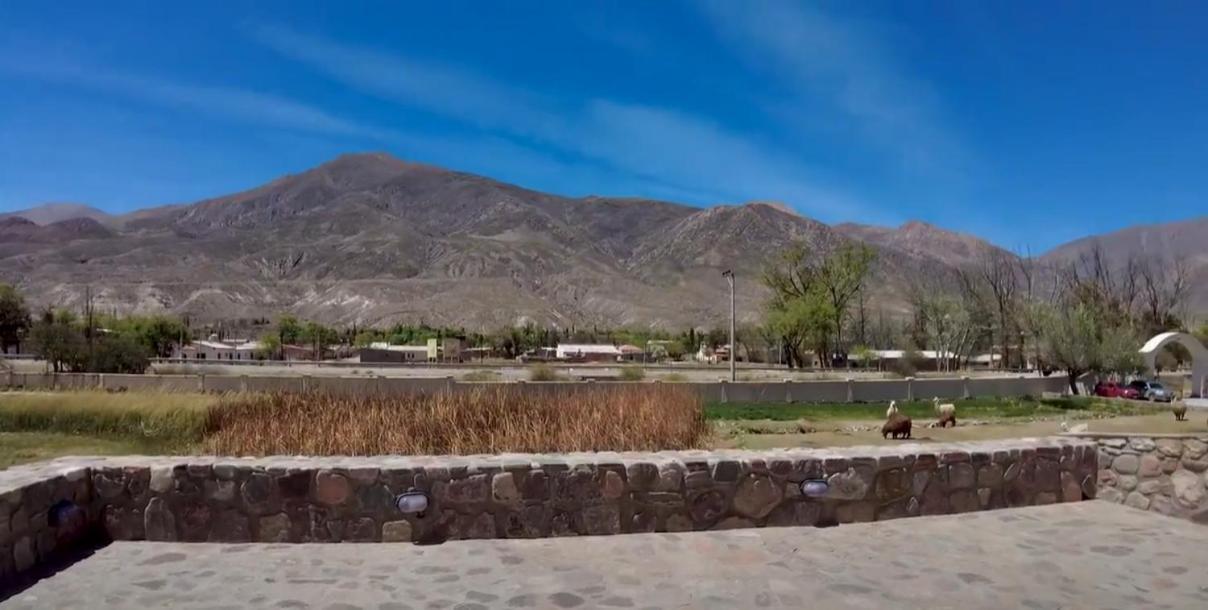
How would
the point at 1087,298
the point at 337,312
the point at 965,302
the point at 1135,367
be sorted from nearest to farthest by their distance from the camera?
the point at 1135,367, the point at 1087,298, the point at 965,302, the point at 337,312

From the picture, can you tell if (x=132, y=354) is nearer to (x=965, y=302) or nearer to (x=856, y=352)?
(x=856, y=352)

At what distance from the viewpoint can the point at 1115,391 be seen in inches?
1828

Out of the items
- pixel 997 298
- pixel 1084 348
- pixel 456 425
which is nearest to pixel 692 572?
pixel 456 425

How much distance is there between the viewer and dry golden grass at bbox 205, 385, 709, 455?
9852 mm

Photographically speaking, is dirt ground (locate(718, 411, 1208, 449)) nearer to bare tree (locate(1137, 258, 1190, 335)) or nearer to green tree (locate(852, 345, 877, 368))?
green tree (locate(852, 345, 877, 368))

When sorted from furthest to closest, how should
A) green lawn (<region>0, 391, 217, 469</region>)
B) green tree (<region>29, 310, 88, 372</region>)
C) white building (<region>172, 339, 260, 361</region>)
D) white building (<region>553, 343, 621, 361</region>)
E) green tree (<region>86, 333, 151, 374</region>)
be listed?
white building (<region>553, 343, 621, 361</region>), white building (<region>172, 339, 260, 361</region>), green tree (<region>29, 310, 88, 372</region>), green tree (<region>86, 333, 151, 374</region>), green lawn (<region>0, 391, 217, 469</region>)

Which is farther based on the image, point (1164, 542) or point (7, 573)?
point (1164, 542)

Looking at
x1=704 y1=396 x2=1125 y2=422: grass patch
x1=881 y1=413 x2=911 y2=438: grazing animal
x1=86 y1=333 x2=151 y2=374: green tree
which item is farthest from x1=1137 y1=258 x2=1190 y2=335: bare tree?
x1=86 y1=333 x2=151 y2=374: green tree

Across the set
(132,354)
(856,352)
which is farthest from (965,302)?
(132,354)

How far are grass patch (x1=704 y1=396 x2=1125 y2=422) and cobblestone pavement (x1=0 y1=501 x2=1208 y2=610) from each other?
2379 cm

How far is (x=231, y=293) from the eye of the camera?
13238cm

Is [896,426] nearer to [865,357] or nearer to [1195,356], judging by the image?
[1195,356]

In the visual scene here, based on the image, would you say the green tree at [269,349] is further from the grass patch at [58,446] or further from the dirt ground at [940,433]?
the dirt ground at [940,433]

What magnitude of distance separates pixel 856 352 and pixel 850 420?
5553 cm
